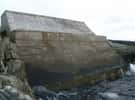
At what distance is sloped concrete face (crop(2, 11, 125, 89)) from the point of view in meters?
6.77

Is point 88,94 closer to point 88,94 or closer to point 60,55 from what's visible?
point 88,94

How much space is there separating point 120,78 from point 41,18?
5.46 metres

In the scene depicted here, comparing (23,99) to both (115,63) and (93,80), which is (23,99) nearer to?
(93,80)

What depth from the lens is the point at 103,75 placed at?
341 inches

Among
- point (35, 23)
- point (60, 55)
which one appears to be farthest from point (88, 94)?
point (35, 23)

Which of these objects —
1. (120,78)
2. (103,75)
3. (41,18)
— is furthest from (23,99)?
(41,18)

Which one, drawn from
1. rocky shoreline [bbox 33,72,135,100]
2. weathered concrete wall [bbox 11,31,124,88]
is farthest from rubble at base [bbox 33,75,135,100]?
weathered concrete wall [bbox 11,31,124,88]

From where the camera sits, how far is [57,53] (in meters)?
7.55

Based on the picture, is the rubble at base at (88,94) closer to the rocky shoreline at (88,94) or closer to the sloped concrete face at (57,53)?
the rocky shoreline at (88,94)

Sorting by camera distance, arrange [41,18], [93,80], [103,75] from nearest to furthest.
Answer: [93,80] < [103,75] < [41,18]

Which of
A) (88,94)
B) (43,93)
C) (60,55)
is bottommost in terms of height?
(88,94)

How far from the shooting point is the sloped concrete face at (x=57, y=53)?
6770 millimetres

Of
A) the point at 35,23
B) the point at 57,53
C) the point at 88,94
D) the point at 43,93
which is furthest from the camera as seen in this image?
the point at 35,23

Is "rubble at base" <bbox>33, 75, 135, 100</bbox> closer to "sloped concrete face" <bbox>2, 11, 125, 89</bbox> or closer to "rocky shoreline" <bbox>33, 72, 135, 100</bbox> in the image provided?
"rocky shoreline" <bbox>33, 72, 135, 100</bbox>
